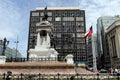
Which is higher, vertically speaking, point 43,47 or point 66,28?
point 66,28

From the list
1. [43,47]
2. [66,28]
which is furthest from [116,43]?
[43,47]

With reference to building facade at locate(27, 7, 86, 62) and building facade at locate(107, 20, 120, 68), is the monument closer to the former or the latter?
building facade at locate(107, 20, 120, 68)

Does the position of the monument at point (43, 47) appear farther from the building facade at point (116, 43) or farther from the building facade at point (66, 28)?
the building facade at point (66, 28)

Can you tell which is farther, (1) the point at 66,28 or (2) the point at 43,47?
(1) the point at 66,28

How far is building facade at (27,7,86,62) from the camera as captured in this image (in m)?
96.9

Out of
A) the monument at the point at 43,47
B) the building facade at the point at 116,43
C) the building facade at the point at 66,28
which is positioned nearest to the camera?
the monument at the point at 43,47

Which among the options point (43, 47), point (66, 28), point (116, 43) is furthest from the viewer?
point (66, 28)

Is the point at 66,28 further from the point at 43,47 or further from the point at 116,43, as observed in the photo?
the point at 43,47

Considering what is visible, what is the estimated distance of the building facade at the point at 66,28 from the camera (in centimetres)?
9688

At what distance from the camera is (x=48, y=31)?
35.5m

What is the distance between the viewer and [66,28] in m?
102

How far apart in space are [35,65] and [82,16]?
82437mm

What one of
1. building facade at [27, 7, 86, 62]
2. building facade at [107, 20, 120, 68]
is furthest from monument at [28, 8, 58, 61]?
building facade at [27, 7, 86, 62]

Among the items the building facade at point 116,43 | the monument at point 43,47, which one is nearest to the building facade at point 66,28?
the building facade at point 116,43
